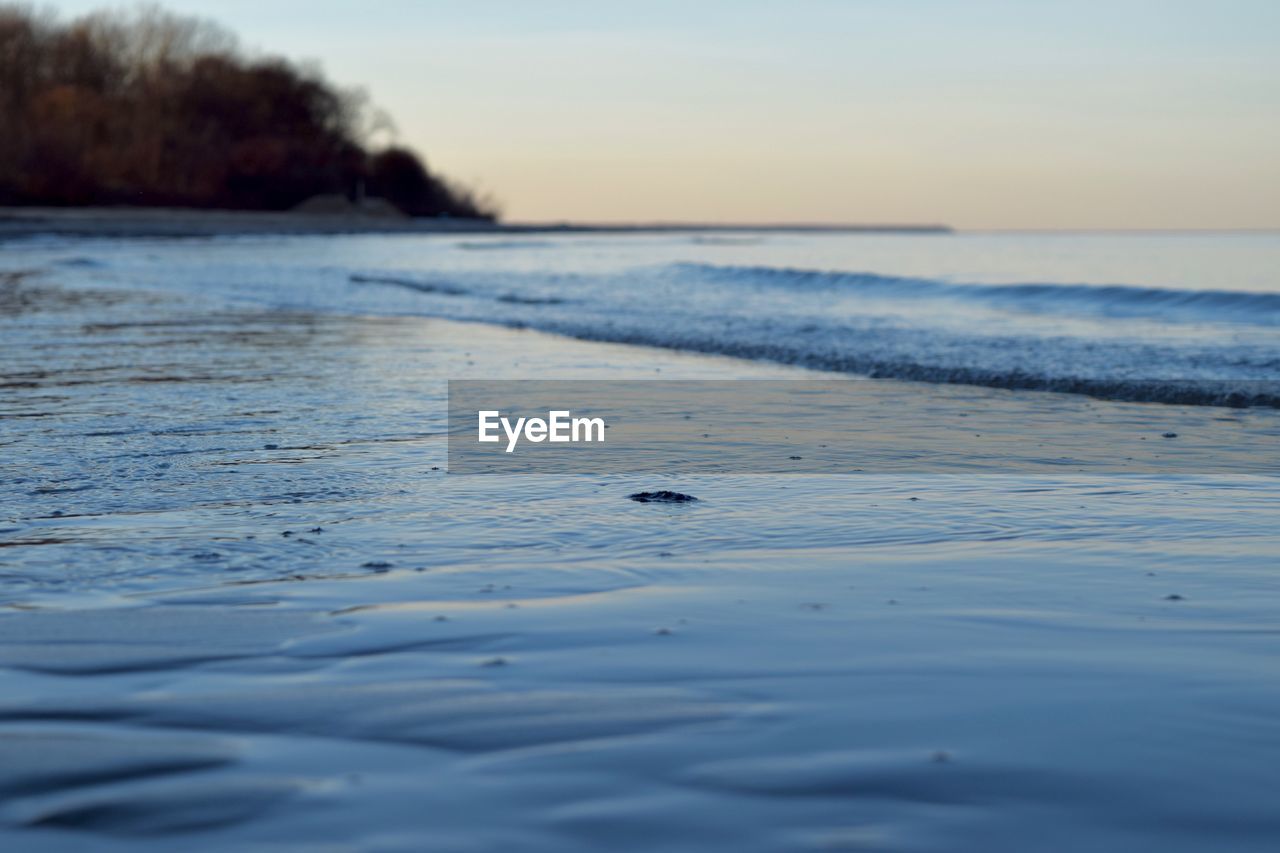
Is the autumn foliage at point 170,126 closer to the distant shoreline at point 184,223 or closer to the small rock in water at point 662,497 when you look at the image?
the distant shoreline at point 184,223

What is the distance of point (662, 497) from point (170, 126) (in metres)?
90.6

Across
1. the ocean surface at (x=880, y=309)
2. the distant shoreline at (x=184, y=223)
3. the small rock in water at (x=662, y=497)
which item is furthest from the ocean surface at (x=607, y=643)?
the distant shoreline at (x=184, y=223)

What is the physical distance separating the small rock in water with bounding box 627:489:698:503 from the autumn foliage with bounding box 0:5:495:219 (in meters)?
77.8

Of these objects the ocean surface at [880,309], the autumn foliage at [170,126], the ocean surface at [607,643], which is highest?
the autumn foliage at [170,126]

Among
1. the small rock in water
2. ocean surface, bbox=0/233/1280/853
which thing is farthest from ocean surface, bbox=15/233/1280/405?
the small rock in water

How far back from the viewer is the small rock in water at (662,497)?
502 centimetres

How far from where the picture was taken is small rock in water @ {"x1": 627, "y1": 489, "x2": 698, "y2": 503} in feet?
16.5

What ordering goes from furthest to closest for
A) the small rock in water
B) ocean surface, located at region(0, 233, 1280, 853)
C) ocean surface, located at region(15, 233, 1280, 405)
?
1. ocean surface, located at region(15, 233, 1280, 405)
2. the small rock in water
3. ocean surface, located at region(0, 233, 1280, 853)

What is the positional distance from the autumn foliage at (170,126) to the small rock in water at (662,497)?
77813 millimetres

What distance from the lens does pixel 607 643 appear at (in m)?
3.21

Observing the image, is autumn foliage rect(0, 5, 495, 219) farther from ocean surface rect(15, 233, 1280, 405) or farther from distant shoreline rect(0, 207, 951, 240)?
ocean surface rect(15, 233, 1280, 405)

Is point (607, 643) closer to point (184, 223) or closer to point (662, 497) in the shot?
point (662, 497)

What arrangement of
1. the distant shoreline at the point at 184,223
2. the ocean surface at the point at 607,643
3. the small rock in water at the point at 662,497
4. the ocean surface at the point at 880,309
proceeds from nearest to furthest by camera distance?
the ocean surface at the point at 607,643, the small rock in water at the point at 662,497, the ocean surface at the point at 880,309, the distant shoreline at the point at 184,223

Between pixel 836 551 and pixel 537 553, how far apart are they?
2.99ft
